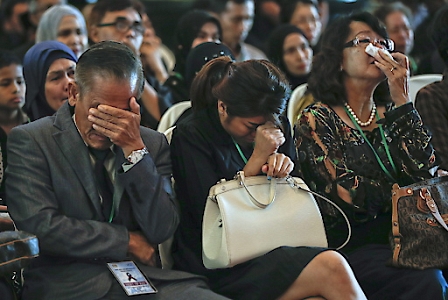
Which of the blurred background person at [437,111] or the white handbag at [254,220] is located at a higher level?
the blurred background person at [437,111]

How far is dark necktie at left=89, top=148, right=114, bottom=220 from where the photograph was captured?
2.97 metres

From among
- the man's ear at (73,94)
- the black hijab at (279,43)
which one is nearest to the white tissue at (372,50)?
the man's ear at (73,94)

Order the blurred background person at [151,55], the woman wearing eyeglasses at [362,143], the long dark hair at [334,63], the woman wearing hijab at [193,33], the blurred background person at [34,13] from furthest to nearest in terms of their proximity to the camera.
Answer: the blurred background person at [151,55] → the blurred background person at [34,13] → the woman wearing hijab at [193,33] → the long dark hair at [334,63] → the woman wearing eyeglasses at [362,143]

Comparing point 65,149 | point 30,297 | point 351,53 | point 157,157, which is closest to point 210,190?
point 157,157

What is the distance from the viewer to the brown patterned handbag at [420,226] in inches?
125

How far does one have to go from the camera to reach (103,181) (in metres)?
2.99

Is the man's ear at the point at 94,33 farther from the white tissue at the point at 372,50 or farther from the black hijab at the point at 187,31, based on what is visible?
the white tissue at the point at 372,50

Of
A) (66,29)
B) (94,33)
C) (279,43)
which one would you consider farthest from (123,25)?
(279,43)

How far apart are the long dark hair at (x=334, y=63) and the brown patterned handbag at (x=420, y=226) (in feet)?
2.31

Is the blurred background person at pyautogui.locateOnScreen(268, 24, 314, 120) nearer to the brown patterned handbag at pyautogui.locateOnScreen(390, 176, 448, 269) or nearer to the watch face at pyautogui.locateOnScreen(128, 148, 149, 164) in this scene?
the brown patterned handbag at pyautogui.locateOnScreen(390, 176, 448, 269)

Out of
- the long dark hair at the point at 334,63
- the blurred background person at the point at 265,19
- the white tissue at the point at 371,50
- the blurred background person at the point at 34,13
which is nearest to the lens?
the white tissue at the point at 371,50

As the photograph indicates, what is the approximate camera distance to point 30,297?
2828 millimetres

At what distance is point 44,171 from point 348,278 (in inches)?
46.7

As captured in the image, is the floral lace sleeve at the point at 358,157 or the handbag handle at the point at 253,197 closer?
the handbag handle at the point at 253,197
